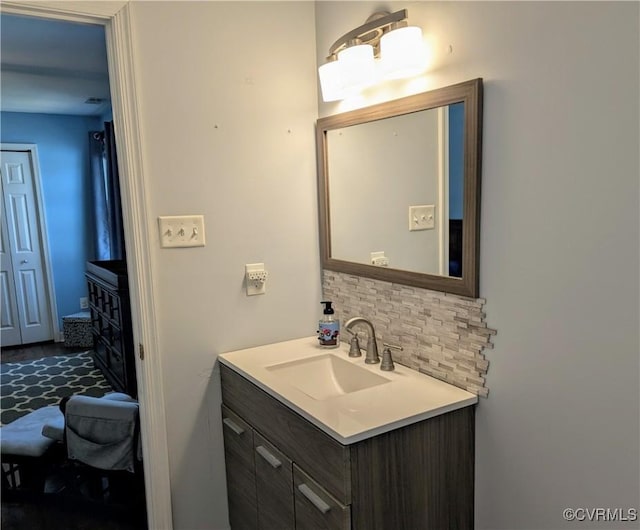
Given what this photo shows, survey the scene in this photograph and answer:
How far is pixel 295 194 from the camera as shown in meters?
2.03

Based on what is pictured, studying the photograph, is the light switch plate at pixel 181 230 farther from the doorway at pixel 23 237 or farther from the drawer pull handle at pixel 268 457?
the doorway at pixel 23 237

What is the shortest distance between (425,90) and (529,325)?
759 mm

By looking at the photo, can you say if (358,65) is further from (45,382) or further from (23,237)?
(23,237)

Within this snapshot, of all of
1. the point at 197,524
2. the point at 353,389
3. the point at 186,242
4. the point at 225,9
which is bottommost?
the point at 197,524

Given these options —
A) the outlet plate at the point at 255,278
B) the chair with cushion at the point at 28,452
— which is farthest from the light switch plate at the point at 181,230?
the chair with cushion at the point at 28,452

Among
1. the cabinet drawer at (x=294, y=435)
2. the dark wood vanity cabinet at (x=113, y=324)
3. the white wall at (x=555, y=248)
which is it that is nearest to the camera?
the white wall at (x=555, y=248)

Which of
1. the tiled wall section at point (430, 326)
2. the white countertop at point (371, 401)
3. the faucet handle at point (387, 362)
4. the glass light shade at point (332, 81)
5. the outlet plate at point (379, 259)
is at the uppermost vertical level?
the glass light shade at point (332, 81)

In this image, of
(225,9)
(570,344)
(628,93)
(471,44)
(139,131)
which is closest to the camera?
(628,93)

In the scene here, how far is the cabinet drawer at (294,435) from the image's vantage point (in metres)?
1.27

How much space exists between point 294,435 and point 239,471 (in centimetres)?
54

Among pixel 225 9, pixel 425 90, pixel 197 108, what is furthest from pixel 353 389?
pixel 225 9

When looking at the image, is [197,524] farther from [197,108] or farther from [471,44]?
[471,44]

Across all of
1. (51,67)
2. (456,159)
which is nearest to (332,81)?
(456,159)

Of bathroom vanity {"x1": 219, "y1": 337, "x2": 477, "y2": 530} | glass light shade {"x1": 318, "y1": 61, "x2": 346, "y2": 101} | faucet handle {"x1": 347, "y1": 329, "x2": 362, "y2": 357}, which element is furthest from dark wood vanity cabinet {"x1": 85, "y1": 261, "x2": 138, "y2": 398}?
glass light shade {"x1": 318, "y1": 61, "x2": 346, "y2": 101}
